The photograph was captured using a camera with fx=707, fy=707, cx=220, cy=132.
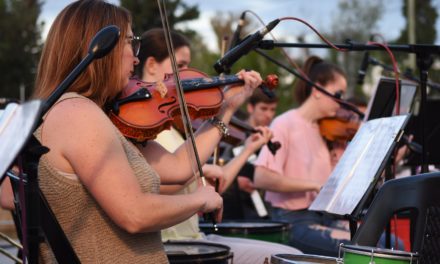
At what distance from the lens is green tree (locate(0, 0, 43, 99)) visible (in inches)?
888

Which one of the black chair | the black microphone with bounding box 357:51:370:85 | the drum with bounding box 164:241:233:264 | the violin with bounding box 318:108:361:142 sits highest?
the black microphone with bounding box 357:51:370:85

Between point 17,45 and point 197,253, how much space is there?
2182 centimetres

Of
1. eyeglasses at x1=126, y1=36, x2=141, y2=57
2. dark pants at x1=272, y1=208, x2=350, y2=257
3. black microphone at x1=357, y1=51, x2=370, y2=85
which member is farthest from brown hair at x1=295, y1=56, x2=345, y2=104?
eyeglasses at x1=126, y1=36, x2=141, y2=57

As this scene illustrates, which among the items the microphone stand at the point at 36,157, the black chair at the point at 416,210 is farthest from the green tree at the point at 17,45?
the microphone stand at the point at 36,157

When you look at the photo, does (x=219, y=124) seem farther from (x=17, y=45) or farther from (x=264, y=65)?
(x=17, y=45)

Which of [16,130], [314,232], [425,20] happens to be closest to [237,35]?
[314,232]

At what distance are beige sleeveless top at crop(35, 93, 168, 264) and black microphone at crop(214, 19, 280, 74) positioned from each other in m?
0.89

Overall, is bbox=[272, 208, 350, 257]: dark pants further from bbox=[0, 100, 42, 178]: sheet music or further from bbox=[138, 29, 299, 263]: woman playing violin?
bbox=[0, 100, 42, 178]: sheet music

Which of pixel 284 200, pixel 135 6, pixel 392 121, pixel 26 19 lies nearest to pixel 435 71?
pixel 135 6

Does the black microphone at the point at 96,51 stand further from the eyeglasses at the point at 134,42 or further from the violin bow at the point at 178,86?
the eyeglasses at the point at 134,42

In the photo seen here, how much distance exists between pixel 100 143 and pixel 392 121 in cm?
136

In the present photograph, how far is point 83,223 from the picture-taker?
2.23 meters

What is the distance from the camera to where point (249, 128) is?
14.4 feet

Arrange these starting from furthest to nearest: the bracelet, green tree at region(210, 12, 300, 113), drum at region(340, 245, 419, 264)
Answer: green tree at region(210, 12, 300, 113)
the bracelet
drum at region(340, 245, 419, 264)
